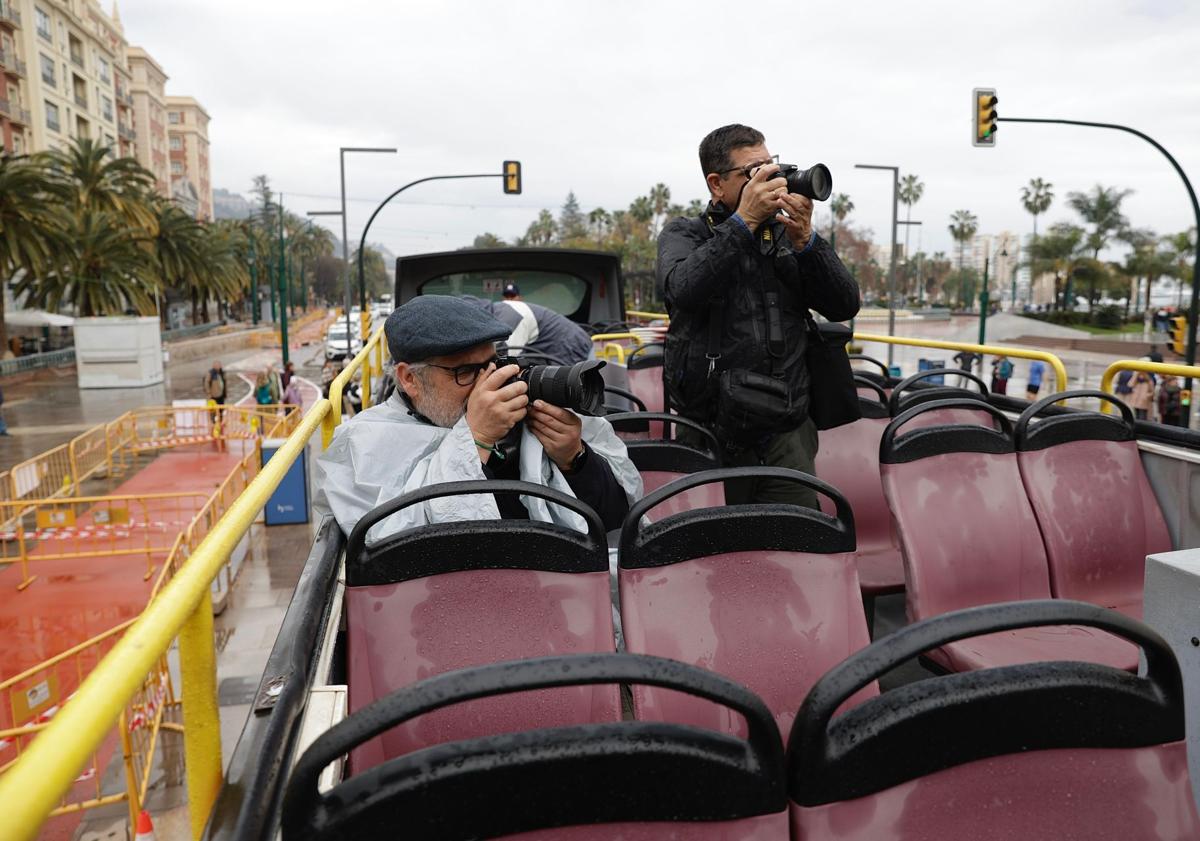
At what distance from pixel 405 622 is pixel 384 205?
22779 mm

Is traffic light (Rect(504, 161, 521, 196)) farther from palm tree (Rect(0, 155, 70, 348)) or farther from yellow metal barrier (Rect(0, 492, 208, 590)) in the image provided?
palm tree (Rect(0, 155, 70, 348))

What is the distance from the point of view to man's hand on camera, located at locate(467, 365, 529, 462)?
223cm

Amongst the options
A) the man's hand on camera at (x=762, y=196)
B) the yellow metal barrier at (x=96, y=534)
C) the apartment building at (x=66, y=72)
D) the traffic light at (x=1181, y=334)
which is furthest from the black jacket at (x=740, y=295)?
the apartment building at (x=66, y=72)

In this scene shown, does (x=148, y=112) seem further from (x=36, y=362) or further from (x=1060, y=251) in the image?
(x=1060, y=251)

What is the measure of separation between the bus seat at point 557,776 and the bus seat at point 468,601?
712 millimetres

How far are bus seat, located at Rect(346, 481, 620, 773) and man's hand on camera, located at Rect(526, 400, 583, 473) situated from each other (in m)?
0.35

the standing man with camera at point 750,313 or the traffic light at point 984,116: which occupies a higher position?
the traffic light at point 984,116

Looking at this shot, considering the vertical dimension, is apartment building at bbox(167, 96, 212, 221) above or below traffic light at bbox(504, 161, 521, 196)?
above

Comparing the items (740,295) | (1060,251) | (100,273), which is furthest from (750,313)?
(1060,251)

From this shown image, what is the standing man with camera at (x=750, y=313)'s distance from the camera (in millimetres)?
2951

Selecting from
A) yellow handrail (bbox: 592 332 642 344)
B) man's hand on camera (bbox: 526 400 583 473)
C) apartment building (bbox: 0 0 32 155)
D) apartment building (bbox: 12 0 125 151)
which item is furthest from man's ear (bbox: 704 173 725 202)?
apartment building (bbox: 0 0 32 155)

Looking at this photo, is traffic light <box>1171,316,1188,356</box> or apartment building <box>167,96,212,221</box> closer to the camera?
traffic light <box>1171,316,1188,356</box>

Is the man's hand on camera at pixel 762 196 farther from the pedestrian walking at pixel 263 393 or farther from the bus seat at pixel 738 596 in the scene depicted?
the pedestrian walking at pixel 263 393

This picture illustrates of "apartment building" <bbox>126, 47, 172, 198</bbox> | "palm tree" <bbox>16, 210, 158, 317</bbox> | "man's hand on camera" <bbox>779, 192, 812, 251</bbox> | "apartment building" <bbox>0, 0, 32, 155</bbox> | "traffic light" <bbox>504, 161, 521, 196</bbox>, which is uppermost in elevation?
"apartment building" <bbox>126, 47, 172, 198</bbox>
